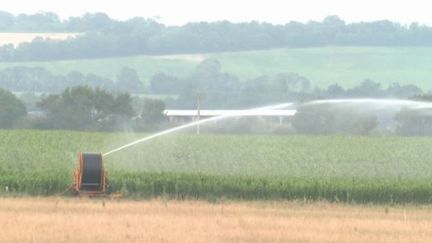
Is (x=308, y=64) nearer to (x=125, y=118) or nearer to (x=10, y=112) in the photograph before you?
(x=10, y=112)

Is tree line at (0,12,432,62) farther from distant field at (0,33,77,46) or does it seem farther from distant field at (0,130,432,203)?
distant field at (0,130,432,203)

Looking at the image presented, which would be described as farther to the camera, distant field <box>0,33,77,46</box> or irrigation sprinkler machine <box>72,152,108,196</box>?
distant field <box>0,33,77,46</box>

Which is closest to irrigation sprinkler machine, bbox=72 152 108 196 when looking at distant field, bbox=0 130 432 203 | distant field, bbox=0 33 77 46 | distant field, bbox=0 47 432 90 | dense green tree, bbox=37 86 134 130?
distant field, bbox=0 130 432 203

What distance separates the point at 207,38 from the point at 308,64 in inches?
660

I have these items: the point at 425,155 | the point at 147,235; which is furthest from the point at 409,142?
the point at 147,235

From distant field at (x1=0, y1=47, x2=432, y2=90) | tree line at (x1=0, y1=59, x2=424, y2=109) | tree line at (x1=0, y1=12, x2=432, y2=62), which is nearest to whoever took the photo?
tree line at (x1=0, y1=59, x2=424, y2=109)

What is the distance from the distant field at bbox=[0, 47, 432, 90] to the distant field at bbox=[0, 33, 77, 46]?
342 inches

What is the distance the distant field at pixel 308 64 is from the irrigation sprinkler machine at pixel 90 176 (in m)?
92.5

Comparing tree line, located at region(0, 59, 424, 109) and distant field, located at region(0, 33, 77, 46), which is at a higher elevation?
distant field, located at region(0, 33, 77, 46)

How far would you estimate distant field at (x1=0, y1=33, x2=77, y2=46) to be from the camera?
472 feet

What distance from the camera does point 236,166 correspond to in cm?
4569

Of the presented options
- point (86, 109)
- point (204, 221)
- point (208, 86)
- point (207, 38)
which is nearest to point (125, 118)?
point (86, 109)

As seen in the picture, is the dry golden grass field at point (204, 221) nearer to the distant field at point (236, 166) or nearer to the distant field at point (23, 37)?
the distant field at point (236, 166)

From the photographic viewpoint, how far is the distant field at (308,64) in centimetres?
12812
